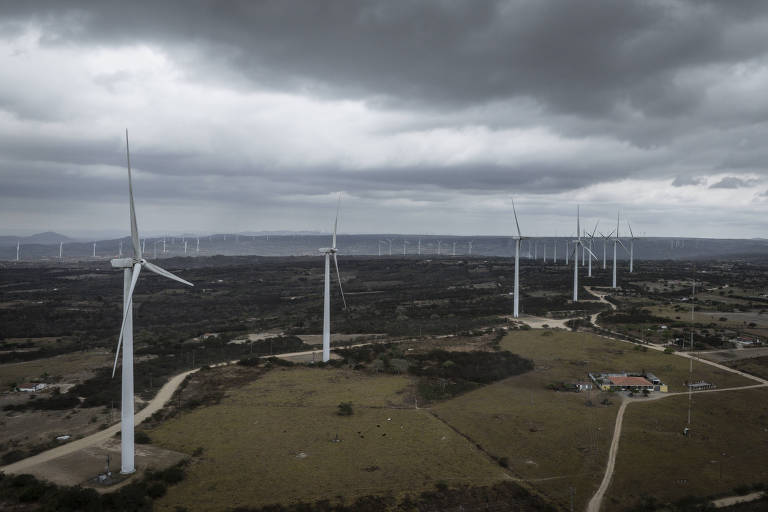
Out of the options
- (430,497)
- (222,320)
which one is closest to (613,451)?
(430,497)

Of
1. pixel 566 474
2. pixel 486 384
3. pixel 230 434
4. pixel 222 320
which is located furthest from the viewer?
pixel 222 320

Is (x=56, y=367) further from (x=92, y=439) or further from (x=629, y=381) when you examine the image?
(x=629, y=381)

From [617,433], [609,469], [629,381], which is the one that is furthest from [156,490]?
[629,381]

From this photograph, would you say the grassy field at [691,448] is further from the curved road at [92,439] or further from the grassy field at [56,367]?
the grassy field at [56,367]

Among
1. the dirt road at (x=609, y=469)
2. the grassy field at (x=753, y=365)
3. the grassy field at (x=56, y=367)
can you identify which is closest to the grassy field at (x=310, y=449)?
the dirt road at (x=609, y=469)

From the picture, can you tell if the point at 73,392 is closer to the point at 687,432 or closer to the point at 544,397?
the point at 544,397

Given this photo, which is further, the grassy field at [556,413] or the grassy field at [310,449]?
the grassy field at [556,413]
